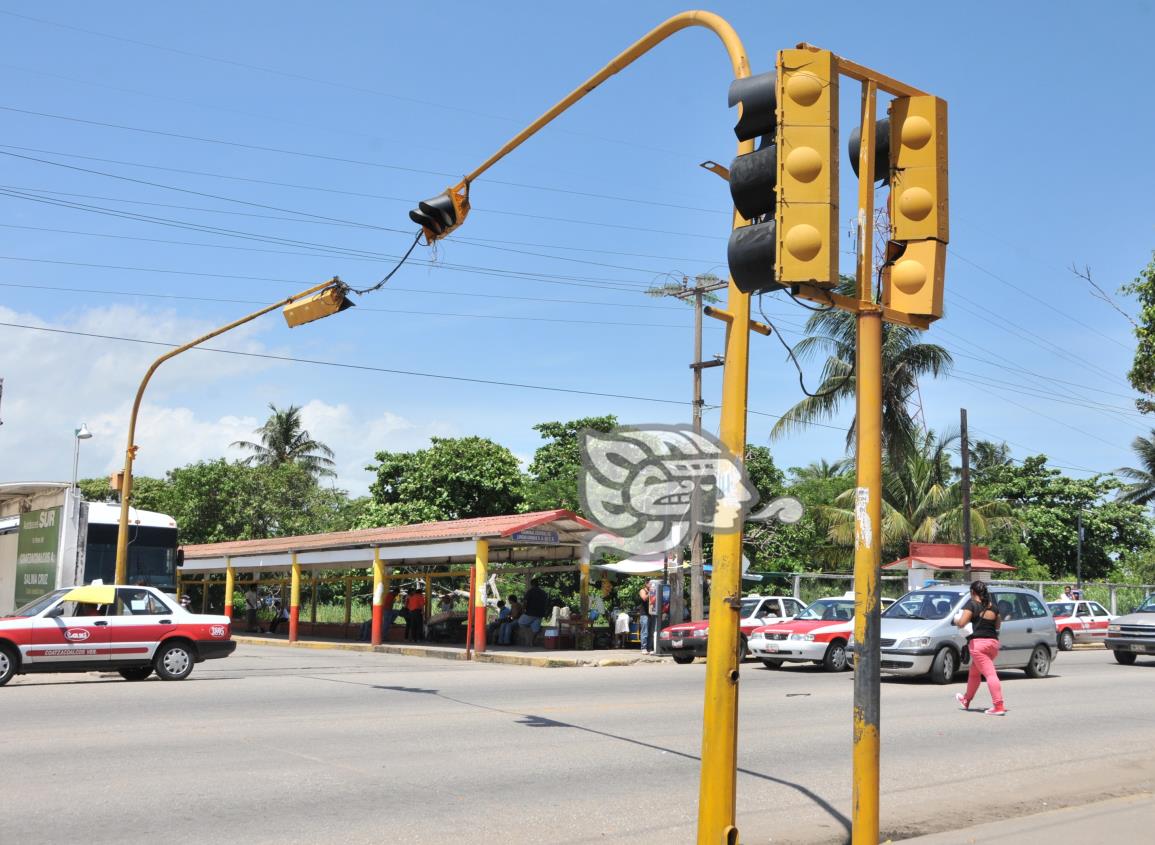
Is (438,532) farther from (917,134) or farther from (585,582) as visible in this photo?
(917,134)

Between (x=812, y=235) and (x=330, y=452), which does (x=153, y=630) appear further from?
(x=330, y=452)

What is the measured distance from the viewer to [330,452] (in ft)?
213

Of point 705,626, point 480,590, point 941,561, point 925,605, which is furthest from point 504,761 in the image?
point 941,561

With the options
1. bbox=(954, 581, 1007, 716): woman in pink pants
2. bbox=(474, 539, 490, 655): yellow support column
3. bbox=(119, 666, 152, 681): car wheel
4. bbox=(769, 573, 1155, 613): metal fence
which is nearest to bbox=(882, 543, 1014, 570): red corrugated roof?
bbox=(769, 573, 1155, 613): metal fence

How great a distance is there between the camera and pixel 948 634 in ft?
60.0

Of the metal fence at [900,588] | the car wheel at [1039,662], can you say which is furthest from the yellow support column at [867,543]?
the metal fence at [900,588]

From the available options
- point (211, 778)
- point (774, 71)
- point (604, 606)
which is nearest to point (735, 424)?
point (774, 71)

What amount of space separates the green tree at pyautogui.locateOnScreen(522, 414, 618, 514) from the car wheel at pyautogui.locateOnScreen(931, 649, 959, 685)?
25905 mm

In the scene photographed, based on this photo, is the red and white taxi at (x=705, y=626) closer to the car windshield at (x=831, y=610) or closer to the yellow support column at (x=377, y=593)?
the car windshield at (x=831, y=610)

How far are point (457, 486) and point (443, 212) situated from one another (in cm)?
3684

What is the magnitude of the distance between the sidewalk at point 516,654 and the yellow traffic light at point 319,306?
1113 centimetres

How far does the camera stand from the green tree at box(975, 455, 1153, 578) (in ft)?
186

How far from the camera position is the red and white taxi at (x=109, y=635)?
16828 millimetres

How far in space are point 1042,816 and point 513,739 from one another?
17.2 ft
